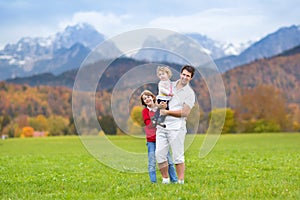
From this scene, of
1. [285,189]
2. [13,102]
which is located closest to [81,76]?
[285,189]

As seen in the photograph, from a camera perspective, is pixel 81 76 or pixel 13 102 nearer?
pixel 81 76

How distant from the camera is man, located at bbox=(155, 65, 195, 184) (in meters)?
9.19

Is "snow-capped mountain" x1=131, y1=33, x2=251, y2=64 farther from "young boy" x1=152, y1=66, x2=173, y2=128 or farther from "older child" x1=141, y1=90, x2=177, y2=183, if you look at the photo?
"older child" x1=141, y1=90, x2=177, y2=183

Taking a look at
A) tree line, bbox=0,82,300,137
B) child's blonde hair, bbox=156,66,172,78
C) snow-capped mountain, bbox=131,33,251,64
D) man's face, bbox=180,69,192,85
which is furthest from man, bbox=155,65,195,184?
tree line, bbox=0,82,300,137

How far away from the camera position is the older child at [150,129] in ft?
31.4

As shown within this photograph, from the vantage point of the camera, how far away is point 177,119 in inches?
368

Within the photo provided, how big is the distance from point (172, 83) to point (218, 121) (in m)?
1.44

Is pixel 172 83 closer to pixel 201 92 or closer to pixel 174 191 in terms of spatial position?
pixel 201 92

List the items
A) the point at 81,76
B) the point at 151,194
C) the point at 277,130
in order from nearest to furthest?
the point at 151,194
the point at 81,76
the point at 277,130

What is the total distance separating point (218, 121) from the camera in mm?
9891

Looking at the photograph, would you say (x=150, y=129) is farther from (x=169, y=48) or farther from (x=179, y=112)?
(x=169, y=48)

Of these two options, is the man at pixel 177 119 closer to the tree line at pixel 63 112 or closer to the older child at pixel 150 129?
the older child at pixel 150 129

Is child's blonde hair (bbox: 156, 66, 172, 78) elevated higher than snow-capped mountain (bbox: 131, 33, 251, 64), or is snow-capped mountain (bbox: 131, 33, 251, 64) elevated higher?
snow-capped mountain (bbox: 131, 33, 251, 64)

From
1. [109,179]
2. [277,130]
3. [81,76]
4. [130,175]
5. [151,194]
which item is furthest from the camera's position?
[277,130]
